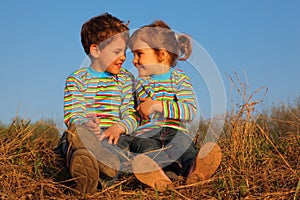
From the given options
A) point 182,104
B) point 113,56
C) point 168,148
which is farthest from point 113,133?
point 113,56

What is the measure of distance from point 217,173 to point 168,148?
0.34 metres

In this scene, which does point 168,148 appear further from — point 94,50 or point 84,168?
point 94,50

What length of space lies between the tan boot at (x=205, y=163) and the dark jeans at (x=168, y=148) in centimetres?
14

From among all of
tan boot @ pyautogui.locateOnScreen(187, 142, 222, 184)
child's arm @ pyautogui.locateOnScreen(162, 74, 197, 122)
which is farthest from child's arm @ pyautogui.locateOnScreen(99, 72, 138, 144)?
tan boot @ pyautogui.locateOnScreen(187, 142, 222, 184)

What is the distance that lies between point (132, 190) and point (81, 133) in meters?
0.52

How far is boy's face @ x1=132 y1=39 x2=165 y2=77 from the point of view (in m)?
3.04

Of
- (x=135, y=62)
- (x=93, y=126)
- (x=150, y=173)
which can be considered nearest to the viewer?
(x=150, y=173)

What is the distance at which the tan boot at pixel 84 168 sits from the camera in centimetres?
234

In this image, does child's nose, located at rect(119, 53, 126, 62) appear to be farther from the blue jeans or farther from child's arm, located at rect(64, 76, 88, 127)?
the blue jeans

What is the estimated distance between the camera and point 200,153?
251 cm

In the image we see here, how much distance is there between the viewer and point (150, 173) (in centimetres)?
250

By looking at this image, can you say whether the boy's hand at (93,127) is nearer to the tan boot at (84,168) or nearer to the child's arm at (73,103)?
the child's arm at (73,103)

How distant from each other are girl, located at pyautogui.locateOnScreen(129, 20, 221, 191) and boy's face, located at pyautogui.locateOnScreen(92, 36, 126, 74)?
0.25 feet

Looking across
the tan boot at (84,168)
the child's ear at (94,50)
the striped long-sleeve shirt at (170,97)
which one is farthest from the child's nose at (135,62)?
the tan boot at (84,168)
